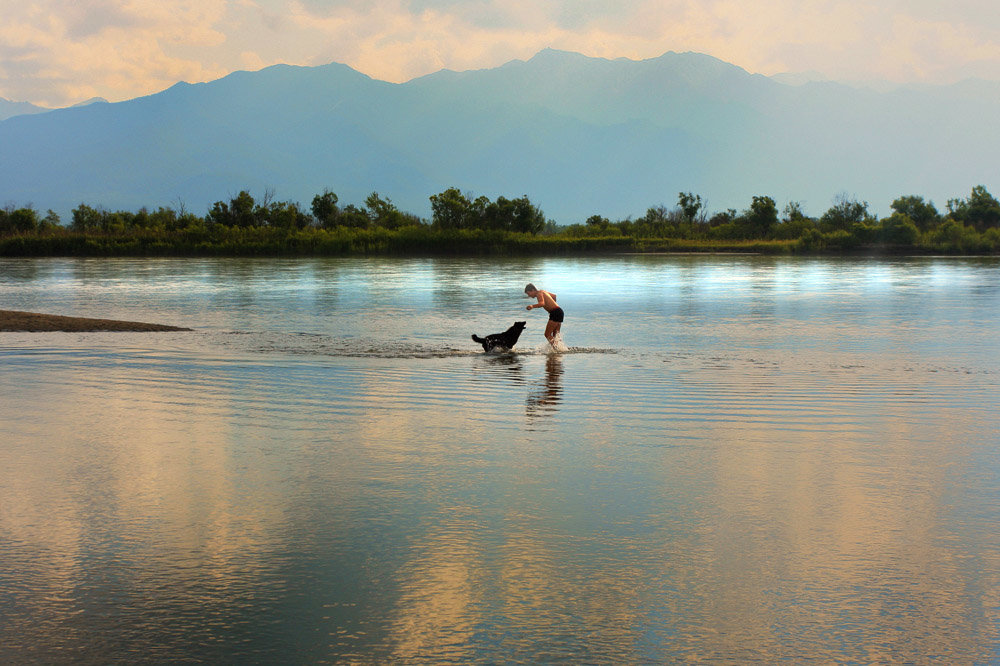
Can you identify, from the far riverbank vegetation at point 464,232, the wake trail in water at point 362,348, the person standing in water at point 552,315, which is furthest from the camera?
the far riverbank vegetation at point 464,232

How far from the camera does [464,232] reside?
7394 cm

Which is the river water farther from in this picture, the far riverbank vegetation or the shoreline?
the far riverbank vegetation

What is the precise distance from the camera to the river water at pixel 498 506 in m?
4.90

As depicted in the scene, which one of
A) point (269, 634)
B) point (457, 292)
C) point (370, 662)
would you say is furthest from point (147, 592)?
point (457, 292)

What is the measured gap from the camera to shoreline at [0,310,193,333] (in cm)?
2000

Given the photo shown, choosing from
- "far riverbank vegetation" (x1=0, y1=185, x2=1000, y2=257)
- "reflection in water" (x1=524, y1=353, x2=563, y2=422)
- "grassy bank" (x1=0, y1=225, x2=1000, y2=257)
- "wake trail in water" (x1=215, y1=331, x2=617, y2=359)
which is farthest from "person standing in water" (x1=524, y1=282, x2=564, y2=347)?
"far riverbank vegetation" (x1=0, y1=185, x2=1000, y2=257)

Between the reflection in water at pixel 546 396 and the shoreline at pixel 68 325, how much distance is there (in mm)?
9412

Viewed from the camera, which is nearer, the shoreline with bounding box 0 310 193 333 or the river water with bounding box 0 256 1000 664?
the river water with bounding box 0 256 1000 664

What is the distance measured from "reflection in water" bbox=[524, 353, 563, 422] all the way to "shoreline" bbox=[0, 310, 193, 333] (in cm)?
941

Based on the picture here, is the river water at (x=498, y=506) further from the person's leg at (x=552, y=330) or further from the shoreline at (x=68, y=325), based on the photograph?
the shoreline at (x=68, y=325)

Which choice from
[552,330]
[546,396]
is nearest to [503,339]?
[552,330]

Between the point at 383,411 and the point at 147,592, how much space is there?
5417 mm

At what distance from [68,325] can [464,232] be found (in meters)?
54.3

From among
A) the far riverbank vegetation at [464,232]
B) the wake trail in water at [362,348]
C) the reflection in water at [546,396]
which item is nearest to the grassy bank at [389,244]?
the far riverbank vegetation at [464,232]
